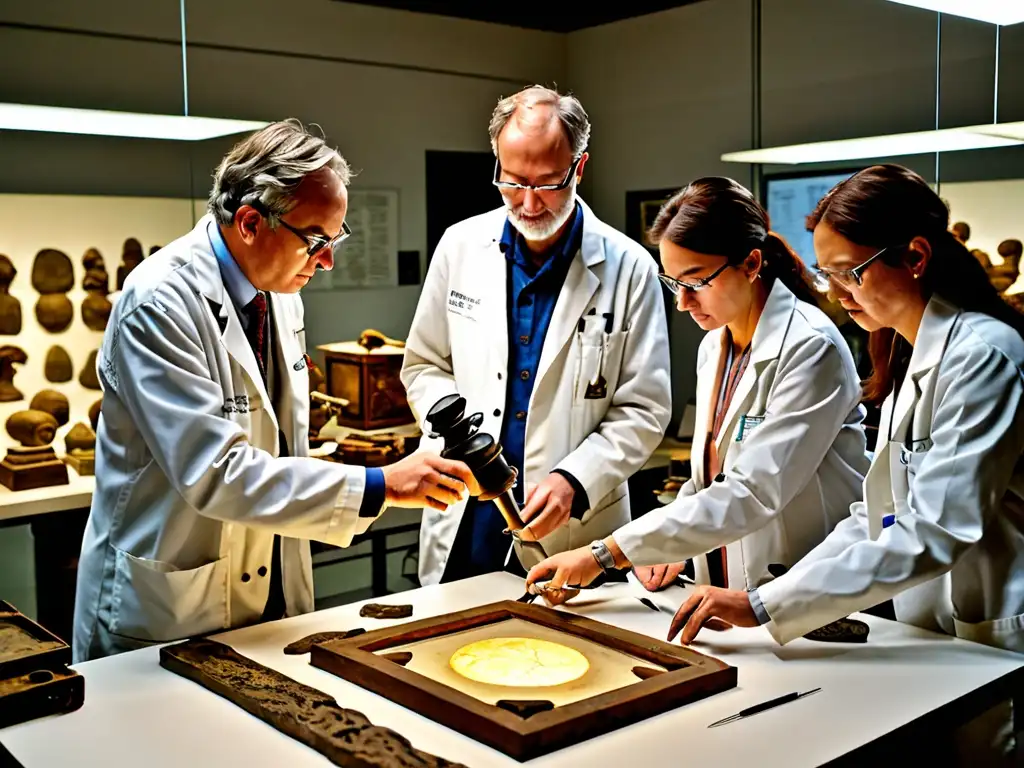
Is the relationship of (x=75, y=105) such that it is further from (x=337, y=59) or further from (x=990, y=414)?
(x=990, y=414)

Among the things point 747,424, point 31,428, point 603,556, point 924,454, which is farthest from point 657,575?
point 31,428

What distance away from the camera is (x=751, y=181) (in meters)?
4.68

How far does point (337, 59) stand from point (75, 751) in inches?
151

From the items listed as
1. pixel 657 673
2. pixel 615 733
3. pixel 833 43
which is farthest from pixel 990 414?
pixel 833 43

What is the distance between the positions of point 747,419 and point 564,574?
580 millimetres

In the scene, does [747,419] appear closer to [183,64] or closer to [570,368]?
[570,368]

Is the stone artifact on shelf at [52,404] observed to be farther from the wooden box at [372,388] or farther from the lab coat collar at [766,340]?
the lab coat collar at [766,340]

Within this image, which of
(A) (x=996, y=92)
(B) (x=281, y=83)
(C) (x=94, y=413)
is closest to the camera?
(A) (x=996, y=92)

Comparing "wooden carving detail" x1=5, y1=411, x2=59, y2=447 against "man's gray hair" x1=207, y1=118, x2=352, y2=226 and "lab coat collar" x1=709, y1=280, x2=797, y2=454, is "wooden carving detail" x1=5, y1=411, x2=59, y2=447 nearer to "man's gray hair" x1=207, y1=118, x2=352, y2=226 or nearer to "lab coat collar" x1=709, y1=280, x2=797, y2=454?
"man's gray hair" x1=207, y1=118, x2=352, y2=226

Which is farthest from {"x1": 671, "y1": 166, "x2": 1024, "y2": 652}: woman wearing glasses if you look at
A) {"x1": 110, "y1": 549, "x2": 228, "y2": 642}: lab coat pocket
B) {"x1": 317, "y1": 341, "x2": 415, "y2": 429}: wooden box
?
{"x1": 317, "y1": 341, "x2": 415, "y2": 429}: wooden box

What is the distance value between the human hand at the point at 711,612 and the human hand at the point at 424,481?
0.52m

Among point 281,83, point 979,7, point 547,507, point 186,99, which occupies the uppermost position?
point 281,83

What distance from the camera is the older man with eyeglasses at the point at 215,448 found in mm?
2092

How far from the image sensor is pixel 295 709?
5.59ft
